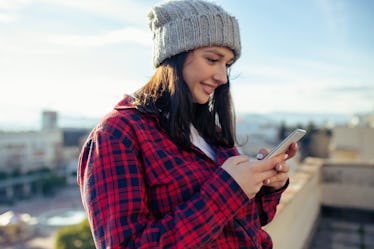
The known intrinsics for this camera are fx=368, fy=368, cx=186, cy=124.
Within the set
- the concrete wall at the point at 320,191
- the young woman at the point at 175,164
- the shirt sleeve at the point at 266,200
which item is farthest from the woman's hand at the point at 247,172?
the concrete wall at the point at 320,191

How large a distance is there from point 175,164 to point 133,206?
132 mm

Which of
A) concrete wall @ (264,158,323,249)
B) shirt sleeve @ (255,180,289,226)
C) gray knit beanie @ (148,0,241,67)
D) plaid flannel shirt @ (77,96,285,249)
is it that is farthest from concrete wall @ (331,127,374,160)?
plaid flannel shirt @ (77,96,285,249)

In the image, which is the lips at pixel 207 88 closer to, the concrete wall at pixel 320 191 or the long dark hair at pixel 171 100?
the long dark hair at pixel 171 100

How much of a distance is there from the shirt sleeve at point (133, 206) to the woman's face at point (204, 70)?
0.72ft

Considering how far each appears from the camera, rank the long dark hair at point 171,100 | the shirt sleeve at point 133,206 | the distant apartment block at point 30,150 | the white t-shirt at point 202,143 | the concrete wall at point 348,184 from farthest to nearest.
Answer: the distant apartment block at point 30,150
the concrete wall at point 348,184
the white t-shirt at point 202,143
the long dark hair at point 171,100
the shirt sleeve at point 133,206

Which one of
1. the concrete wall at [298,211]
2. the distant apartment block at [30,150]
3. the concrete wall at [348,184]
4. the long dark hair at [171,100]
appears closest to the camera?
the long dark hair at [171,100]

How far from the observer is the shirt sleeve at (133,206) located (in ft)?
2.15

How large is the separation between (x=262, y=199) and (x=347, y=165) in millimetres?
3299

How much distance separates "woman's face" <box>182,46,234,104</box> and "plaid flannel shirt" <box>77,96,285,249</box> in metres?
0.13

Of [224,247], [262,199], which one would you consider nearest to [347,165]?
[262,199]

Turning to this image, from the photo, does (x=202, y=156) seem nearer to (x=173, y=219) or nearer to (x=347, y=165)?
(x=173, y=219)

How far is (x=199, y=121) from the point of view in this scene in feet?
3.30

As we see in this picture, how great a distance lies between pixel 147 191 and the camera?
0.74 m

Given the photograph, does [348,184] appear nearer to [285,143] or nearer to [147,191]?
[285,143]
